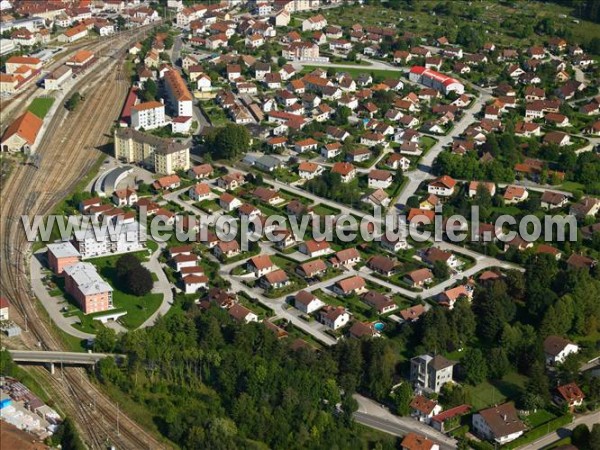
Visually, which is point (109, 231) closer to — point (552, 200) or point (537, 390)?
point (537, 390)

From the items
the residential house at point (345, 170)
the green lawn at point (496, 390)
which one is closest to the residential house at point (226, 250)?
the residential house at point (345, 170)

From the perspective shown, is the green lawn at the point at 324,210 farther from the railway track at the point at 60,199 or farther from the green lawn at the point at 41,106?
the green lawn at the point at 41,106

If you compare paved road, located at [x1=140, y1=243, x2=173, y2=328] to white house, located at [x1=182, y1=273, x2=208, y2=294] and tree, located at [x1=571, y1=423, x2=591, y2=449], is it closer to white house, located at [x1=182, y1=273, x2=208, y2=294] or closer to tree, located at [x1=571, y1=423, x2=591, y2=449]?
white house, located at [x1=182, y1=273, x2=208, y2=294]

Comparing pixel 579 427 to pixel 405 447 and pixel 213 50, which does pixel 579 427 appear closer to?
pixel 405 447

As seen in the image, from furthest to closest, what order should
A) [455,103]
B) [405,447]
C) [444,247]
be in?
[455,103] < [444,247] < [405,447]

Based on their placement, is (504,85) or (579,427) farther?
(504,85)

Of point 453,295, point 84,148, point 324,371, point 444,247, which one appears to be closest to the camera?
point 324,371

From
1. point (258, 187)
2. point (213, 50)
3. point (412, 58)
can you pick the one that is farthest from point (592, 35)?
point (258, 187)

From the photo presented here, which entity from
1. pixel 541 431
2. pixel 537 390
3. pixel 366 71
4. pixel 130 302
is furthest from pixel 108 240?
pixel 366 71
